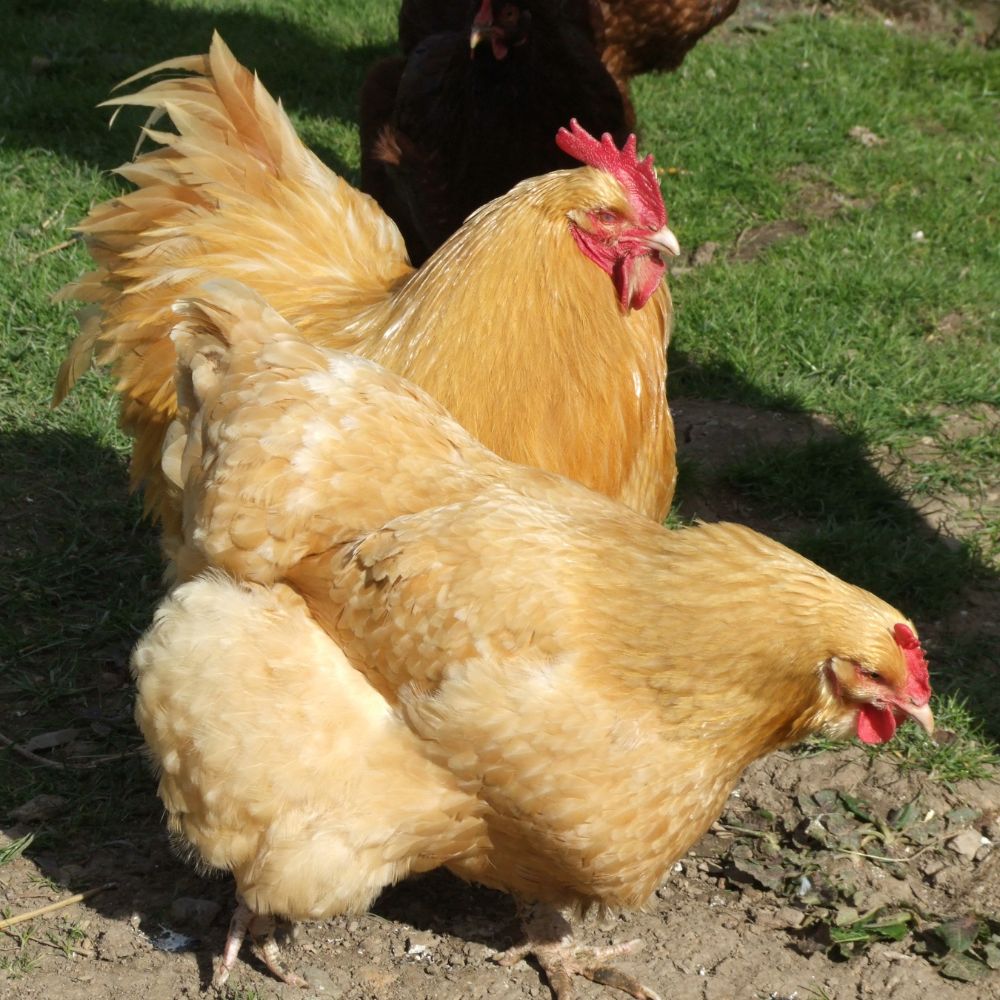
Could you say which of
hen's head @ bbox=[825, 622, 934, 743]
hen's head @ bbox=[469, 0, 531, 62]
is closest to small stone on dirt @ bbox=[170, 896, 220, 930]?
hen's head @ bbox=[825, 622, 934, 743]

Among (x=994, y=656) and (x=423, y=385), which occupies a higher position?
(x=423, y=385)

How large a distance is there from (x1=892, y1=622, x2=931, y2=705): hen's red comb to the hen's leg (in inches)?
42.4

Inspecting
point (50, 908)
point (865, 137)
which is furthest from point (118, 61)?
point (50, 908)

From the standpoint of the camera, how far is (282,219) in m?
4.00

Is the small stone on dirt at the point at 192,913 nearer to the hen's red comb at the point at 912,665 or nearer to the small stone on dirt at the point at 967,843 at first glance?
the hen's red comb at the point at 912,665

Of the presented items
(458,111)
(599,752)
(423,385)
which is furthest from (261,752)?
(458,111)

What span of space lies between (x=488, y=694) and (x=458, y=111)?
9.96ft

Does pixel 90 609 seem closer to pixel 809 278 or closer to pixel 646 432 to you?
pixel 646 432

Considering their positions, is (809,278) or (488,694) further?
(809,278)

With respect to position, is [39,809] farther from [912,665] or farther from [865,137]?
[865,137]

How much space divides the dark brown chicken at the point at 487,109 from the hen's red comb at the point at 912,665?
286cm

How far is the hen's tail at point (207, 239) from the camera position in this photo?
3770 mm

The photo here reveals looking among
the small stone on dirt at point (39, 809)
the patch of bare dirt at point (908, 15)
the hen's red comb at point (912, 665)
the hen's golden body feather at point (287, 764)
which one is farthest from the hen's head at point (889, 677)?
the patch of bare dirt at point (908, 15)

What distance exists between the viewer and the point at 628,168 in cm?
346
